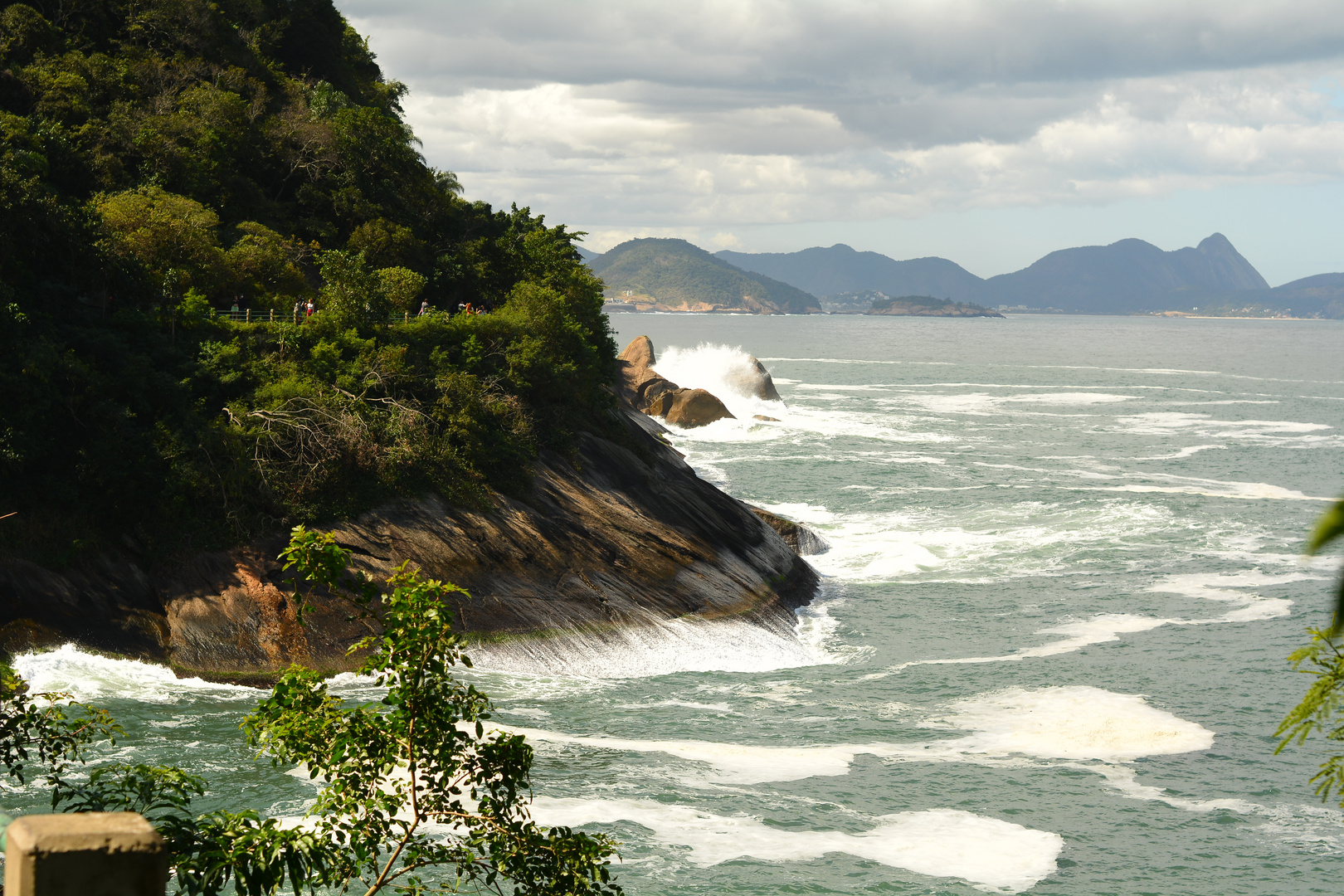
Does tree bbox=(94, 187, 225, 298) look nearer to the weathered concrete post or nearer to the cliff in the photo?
the cliff

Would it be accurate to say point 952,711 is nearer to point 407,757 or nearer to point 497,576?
point 497,576

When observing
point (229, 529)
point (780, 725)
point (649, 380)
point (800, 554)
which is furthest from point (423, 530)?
point (649, 380)

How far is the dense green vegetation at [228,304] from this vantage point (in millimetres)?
27141

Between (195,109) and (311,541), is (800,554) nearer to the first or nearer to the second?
(195,109)

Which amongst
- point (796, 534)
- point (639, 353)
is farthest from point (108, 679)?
point (639, 353)

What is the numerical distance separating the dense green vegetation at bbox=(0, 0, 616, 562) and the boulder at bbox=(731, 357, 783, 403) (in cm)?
3768

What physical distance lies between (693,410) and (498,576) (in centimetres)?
4786

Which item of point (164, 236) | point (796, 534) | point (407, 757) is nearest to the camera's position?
point (407, 757)

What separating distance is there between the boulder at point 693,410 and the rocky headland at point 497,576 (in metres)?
35.2

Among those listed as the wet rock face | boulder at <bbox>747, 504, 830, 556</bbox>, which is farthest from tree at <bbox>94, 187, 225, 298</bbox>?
the wet rock face

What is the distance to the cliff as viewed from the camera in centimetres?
2528

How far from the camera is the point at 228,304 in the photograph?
121 ft

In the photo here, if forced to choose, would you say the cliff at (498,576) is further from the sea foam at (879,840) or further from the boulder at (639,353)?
the boulder at (639,353)

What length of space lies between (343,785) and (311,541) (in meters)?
2.04
